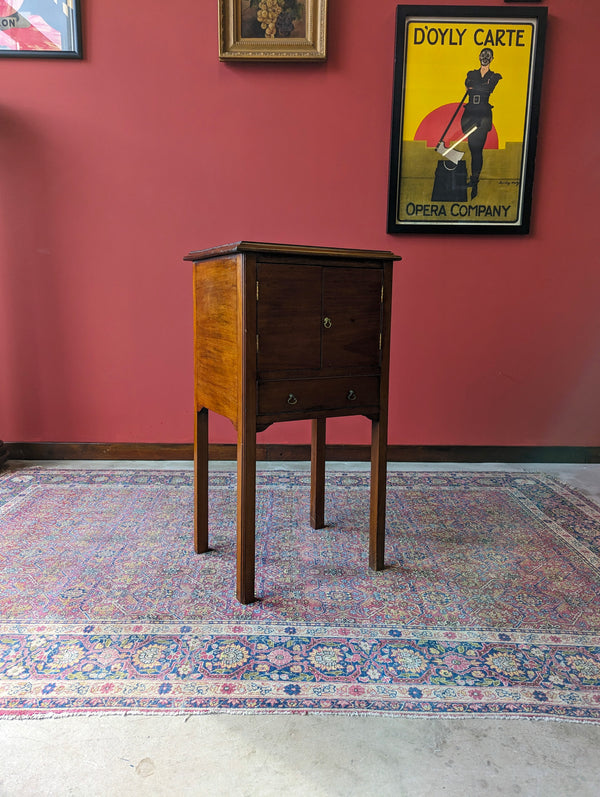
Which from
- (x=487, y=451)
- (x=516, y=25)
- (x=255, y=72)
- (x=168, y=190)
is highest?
(x=516, y=25)

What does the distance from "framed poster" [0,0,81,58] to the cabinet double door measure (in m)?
2.14

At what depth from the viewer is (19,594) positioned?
171cm

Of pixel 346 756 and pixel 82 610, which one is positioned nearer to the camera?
pixel 346 756

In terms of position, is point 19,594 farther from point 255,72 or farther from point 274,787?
point 255,72

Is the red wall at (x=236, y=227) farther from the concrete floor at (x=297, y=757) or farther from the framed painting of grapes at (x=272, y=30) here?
the concrete floor at (x=297, y=757)

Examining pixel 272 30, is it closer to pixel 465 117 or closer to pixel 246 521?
pixel 465 117

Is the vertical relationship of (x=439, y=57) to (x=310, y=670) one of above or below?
above

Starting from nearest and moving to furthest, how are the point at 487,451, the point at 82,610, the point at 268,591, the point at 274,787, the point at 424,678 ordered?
1. the point at 274,787
2. the point at 424,678
3. the point at 82,610
4. the point at 268,591
5. the point at 487,451

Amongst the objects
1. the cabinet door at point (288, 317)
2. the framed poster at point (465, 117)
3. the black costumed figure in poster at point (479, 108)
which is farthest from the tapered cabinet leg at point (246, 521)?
the black costumed figure in poster at point (479, 108)

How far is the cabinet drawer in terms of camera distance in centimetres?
164

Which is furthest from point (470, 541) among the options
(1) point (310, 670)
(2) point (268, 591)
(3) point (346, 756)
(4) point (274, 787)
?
(4) point (274, 787)

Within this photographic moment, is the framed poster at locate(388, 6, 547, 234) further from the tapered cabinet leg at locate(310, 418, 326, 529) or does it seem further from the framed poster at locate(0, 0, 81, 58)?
the framed poster at locate(0, 0, 81, 58)

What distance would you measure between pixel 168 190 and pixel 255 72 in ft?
2.42

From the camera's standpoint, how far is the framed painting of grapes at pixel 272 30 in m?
2.78
